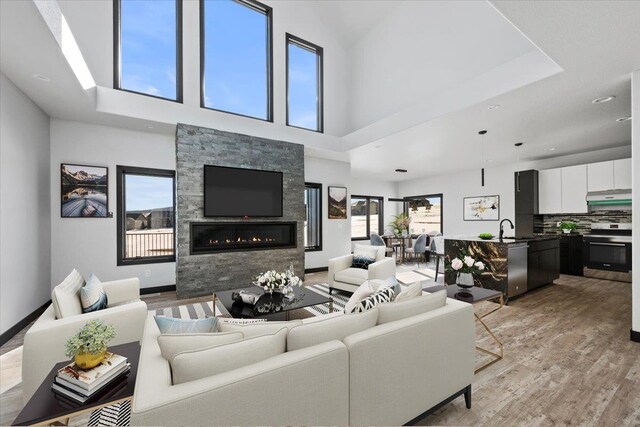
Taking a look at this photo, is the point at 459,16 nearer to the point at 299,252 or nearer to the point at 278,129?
the point at 278,129

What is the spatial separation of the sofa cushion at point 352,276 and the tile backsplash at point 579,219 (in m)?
5.37

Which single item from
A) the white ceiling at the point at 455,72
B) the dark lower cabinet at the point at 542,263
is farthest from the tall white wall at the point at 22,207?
the dark lower cabinet at the point at 542,263

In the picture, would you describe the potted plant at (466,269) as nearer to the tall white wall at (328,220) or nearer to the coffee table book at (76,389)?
the coffee table book at (76,389)

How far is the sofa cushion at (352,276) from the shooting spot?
4359mm

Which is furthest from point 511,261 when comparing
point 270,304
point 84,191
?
point 84,191

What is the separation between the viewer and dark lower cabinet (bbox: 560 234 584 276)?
6061 mm

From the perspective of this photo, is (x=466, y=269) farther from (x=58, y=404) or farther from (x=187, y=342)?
(x=58, y=404)

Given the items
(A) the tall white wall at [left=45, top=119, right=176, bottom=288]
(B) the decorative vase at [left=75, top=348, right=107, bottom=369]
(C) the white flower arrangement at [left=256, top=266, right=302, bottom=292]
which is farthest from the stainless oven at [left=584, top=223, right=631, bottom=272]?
(A) the tall white wall at [left=45, top=119, right=176, bottom=288]

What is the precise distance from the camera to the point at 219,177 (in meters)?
5.07

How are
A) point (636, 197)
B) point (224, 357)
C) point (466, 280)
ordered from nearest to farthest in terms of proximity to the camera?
point (224, 357), point (466, 280), point (636, 197)

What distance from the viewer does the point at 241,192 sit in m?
5.32

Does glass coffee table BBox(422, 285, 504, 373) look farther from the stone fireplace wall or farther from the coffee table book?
the stone fireplace wall

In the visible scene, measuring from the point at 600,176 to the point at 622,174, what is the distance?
0.32m

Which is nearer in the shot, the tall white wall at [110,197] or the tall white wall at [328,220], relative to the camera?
the tall white wall at [110,197]
